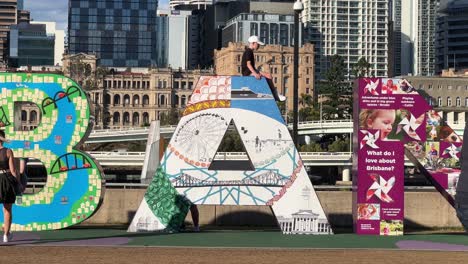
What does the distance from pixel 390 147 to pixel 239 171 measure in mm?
3428

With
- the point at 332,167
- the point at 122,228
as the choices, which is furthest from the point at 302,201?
the point at 332,167

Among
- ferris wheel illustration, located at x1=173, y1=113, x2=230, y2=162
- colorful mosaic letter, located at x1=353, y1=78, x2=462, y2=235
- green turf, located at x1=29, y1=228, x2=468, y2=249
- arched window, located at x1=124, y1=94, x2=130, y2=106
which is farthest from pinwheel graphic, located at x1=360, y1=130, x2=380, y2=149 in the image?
arched window, located at x1=124, y1=94, x2=130, y2=106

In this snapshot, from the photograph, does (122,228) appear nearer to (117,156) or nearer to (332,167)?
(117,156)

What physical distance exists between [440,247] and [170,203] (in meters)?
6.06

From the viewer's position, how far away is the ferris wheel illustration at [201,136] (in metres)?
21.0

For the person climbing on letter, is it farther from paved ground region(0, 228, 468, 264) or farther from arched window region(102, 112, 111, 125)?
arched window region(102, 112, 111, 125)

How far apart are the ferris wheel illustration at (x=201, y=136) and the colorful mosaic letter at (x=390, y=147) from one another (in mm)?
3152

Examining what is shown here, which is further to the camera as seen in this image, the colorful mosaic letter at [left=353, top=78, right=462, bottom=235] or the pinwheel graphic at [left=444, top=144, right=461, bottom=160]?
the pinwheel graphic at [left=444, top=144, right=461, bottom=160]

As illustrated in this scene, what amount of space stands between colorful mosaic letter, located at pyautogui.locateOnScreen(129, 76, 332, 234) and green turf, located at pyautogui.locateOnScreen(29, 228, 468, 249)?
583 mm

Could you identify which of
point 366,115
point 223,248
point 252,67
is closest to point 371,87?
point 366,115

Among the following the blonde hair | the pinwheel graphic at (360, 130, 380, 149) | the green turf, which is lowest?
the green turf

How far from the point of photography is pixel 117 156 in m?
79.4

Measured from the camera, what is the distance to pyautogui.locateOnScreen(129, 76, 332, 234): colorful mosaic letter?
20.9 m

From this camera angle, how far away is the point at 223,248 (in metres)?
17.2
